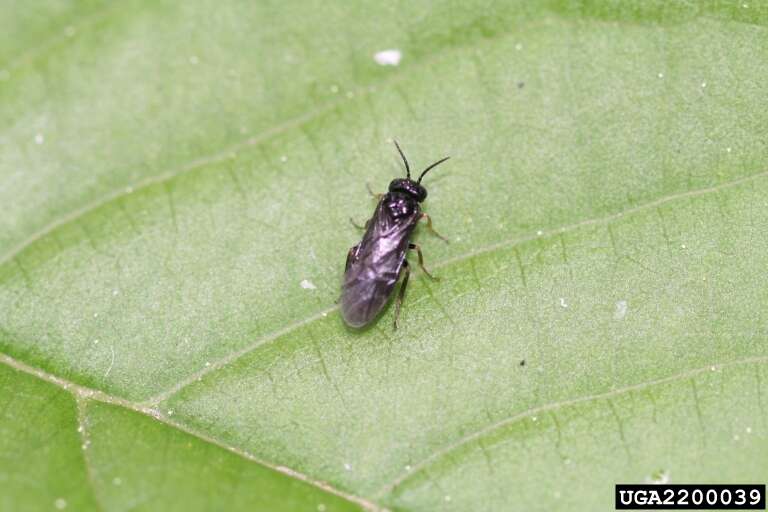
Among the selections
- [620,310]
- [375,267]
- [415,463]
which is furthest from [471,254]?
[415,463]

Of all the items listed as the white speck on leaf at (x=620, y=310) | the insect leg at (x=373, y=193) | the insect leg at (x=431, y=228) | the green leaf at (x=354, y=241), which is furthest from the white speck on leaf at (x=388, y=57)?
the white speck on leaf at (x=620, y=310)

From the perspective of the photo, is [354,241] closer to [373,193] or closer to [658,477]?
[373,193]

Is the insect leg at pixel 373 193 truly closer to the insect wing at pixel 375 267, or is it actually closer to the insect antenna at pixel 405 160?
the insect wing at pixel 375 267

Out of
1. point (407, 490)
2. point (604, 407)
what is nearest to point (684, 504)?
point (604, 407)

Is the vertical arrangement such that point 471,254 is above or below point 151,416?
above

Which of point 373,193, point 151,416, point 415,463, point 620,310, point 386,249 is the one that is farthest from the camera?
point 373,193

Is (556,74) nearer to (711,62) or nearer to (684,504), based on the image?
(711,62)
